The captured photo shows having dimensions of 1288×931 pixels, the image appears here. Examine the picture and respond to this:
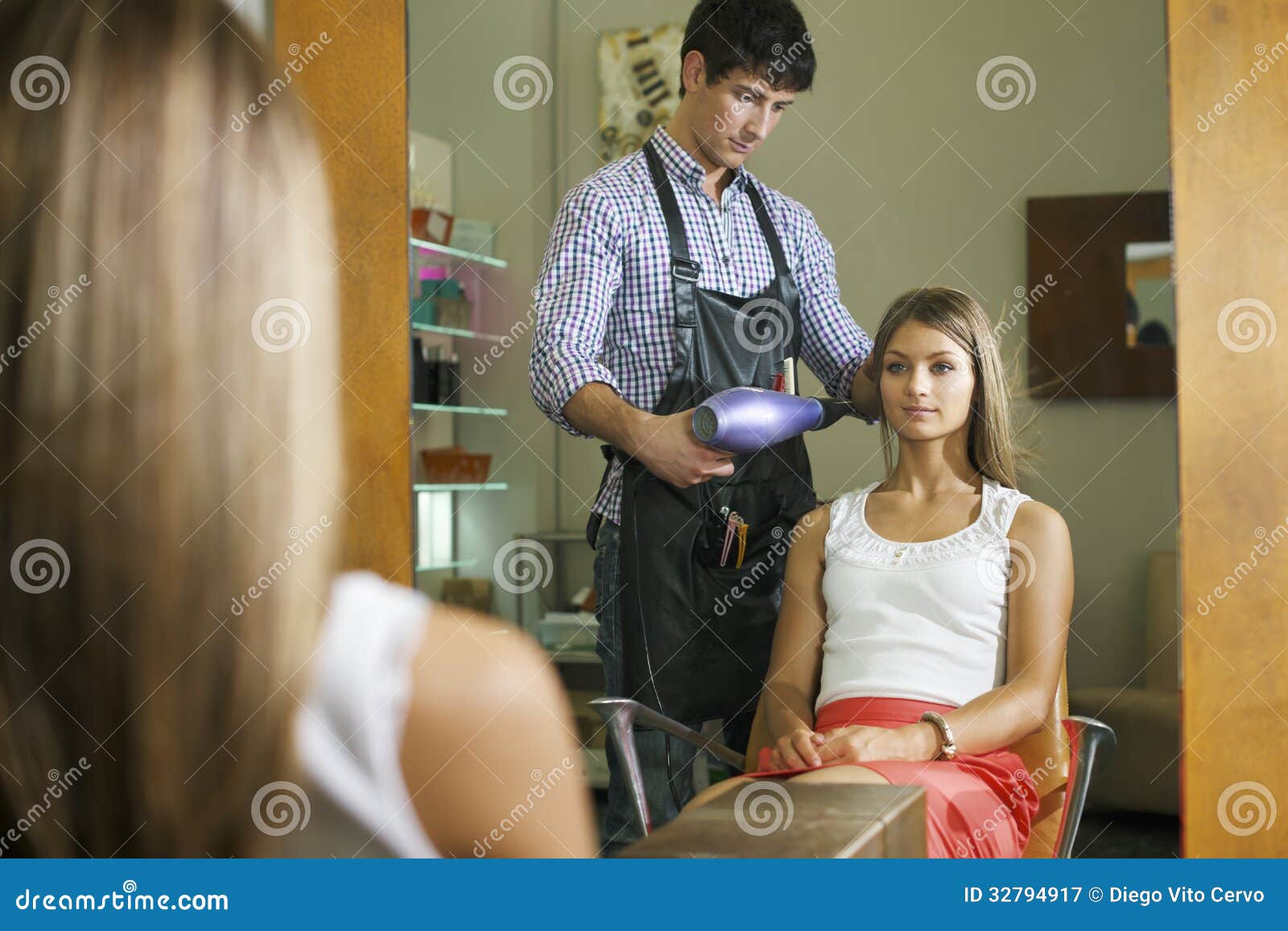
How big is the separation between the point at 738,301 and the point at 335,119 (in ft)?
3.69

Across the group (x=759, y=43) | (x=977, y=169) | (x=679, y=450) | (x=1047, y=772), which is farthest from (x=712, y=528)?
(x=759, y=43)

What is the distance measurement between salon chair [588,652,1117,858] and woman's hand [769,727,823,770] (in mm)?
166

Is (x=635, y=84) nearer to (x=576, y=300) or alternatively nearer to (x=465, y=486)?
(x=576, y=300)

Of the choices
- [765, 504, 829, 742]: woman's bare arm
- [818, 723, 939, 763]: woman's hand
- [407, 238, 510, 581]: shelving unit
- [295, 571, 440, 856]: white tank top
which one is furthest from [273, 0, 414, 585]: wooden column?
[295, 571, 440, 856]: white tank top

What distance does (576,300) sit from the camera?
247cm

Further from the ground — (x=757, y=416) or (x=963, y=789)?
(x=757, y=416)

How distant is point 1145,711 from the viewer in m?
2.35

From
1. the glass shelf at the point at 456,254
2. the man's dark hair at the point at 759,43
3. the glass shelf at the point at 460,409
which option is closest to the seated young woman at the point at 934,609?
the man's dark hair at the point at 759,43

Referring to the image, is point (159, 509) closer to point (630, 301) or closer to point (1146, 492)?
point (630, 301)

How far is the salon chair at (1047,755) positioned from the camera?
6.23 ft

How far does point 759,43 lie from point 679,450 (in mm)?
887

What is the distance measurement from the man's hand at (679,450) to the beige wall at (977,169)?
205 mm

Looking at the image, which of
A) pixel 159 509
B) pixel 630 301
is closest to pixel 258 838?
pixel 159 509

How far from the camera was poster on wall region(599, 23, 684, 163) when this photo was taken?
8.14 ft
